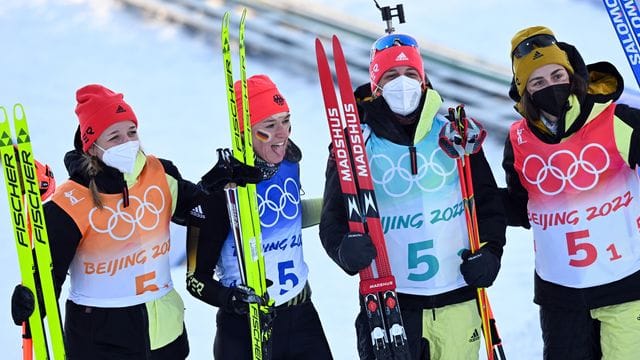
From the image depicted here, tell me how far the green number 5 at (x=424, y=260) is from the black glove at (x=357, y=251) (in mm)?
176

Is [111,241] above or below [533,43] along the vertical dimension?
below

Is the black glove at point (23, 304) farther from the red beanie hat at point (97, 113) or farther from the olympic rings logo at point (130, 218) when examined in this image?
the red beanie hat at point (97, 113)

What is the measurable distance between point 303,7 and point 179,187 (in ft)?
16.8

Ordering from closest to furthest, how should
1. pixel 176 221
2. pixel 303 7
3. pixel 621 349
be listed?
pixel 621 349 < pixel 176 221 < pixel 303 7

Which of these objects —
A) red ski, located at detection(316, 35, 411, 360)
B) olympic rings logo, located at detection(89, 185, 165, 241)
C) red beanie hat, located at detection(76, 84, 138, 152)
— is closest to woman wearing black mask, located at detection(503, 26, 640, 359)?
red ski, located at detection(316, 35, 411, 360)

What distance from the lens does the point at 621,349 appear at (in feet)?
11.2

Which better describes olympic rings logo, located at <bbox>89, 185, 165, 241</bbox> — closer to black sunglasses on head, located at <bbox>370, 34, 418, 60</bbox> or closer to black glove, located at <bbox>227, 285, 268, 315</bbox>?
black glove, located at <bbox>227, 285, 268, 315</bbox>

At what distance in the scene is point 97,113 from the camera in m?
3.42

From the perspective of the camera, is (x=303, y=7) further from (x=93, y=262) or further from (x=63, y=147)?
(x=93, y=262)

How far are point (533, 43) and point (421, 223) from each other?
2.74 ft

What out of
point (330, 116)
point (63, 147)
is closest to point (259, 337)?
point (330, 116)

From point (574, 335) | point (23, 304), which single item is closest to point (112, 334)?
point (23, 304)

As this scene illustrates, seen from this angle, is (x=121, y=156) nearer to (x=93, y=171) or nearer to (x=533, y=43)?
(x=93, y=171)

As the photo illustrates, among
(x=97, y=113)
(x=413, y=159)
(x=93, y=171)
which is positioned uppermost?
(x=97, y=113)
